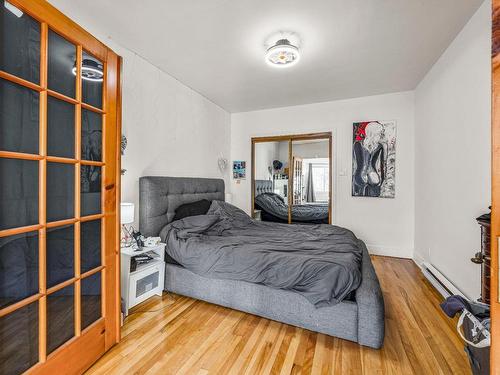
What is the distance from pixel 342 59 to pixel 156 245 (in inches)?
113

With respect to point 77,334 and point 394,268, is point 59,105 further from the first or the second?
point 394,268

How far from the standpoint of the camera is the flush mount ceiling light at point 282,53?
2.27m

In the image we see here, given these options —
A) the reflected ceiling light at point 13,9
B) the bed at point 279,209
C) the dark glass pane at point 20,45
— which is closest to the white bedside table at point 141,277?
the dark glass pane at point 20,45

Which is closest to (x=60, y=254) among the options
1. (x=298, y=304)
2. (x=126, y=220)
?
(x=126, y=220)

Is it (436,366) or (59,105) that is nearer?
(59,105)

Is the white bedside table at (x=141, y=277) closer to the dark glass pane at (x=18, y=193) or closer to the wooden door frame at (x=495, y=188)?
the dark glass pane at (x=18, y=193)

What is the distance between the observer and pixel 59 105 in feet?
4.35

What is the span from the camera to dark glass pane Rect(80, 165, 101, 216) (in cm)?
147

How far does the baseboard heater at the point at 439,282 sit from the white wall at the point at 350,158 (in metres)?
0.93

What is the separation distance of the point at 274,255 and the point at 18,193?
1.70 m

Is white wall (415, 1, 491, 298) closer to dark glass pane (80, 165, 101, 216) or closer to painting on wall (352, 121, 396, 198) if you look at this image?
painting on wall (352, 121, 396, 198)

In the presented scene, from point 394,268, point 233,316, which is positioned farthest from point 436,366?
point 394,268

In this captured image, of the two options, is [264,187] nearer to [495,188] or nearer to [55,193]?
[55,193]

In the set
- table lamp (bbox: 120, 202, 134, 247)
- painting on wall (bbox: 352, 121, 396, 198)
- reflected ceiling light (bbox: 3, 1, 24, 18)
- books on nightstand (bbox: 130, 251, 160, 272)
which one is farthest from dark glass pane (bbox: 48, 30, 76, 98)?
painting on wall (bbox: 352, 121, 396, 198)
